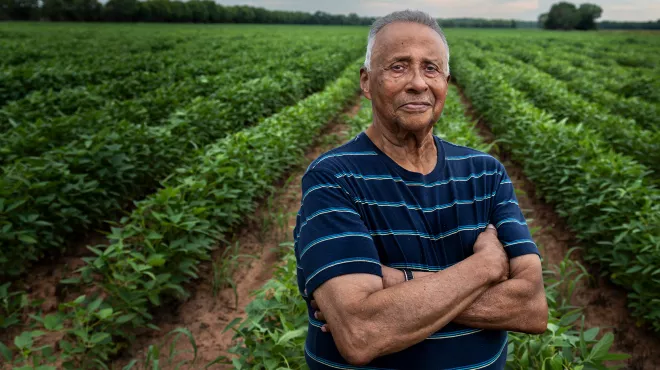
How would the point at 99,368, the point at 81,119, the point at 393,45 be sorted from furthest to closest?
the point at 81,119
the point at 99,368
the point at 393,45

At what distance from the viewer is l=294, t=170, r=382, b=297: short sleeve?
1.31 metres

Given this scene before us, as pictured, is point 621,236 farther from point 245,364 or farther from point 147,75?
point 147,75

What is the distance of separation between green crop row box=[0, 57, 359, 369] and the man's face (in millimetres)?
2022

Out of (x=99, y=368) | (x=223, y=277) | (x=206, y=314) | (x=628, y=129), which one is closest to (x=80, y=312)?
(x=99, y=368)

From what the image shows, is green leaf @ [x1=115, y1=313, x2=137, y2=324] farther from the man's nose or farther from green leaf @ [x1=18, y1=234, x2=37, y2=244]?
the man's nose

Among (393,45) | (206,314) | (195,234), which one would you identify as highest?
(393,45)

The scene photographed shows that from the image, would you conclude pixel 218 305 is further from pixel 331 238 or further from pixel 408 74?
pixel 408 74

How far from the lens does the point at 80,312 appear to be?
2881 millimetres

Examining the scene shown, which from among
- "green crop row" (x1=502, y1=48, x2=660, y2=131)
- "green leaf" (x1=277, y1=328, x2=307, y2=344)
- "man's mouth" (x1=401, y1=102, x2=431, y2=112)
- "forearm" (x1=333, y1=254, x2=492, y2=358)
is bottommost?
"green crop row" (x1=502, y1=48, x2=660, y2=131)

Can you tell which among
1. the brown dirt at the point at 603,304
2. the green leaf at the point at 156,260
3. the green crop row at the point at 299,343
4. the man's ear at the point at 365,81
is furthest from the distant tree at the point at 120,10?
the man's ear at the point at 365,81

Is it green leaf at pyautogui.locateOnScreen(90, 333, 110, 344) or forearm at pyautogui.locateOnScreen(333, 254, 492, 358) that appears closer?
forearm at pyautogui.locateOnScreen(333, 254, 492, 358)

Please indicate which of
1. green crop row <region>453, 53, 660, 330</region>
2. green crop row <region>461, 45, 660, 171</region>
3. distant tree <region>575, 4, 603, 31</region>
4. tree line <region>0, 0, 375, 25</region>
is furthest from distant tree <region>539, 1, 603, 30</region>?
green crop row <region>453, 53, 660, 330</region>

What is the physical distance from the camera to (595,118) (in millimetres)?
7426

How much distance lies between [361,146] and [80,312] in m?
2.23
